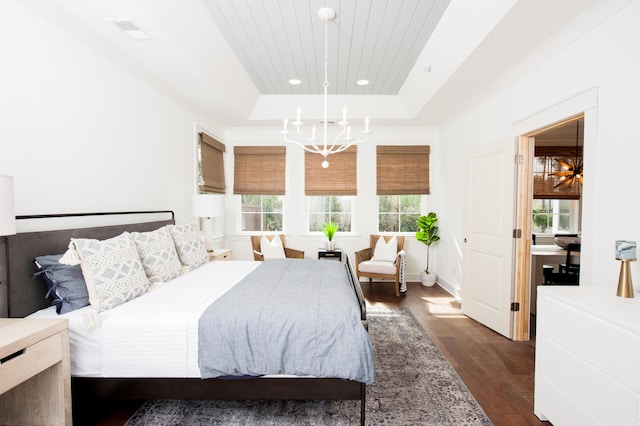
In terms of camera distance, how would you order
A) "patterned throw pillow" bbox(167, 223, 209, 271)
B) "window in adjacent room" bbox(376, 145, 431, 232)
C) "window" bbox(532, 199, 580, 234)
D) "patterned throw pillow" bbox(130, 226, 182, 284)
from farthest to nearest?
"window" bbox(532, 199, 580, 234) → "window in adjacent room" bbox(376, 145, 431, 232) → "patterned throw pillow" bbox(167, 223, 209, 271) → "patterned throw pillow" bbox(130, 226, 182, 284)

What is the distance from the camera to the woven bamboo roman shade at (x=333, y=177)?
531 cm

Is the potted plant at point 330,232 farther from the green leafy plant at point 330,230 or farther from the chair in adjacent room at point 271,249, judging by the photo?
the chair in adjacent room at point 271,249

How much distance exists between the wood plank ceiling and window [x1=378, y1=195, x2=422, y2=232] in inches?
80.1

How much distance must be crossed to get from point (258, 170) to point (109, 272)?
3.50 meters

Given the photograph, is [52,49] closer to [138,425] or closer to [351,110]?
[138,425]

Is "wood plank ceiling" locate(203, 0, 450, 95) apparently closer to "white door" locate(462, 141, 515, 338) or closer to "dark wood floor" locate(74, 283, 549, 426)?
"white door" locate(462, 141, 515, 338)

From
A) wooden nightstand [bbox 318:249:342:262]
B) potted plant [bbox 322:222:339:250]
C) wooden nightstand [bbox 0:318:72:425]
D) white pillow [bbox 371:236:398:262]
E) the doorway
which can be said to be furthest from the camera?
potted plant [bbox 322:222:339:250]

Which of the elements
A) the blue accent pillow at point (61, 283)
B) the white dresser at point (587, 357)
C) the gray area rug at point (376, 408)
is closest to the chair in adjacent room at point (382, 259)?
the gray area rug at point (376, 408)

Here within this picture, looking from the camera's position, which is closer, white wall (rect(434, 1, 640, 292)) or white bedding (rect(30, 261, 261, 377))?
white bedding (rect(30, 261, 261, 377))

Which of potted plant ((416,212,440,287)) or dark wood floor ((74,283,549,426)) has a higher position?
potted plant ((416,212,440,287))

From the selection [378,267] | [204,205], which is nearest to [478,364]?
[378,267]

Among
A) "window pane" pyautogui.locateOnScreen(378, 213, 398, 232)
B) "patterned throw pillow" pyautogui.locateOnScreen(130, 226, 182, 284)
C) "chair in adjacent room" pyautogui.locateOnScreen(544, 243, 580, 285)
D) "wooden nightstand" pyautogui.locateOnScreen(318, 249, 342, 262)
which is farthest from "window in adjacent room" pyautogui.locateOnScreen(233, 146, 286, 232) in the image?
"chair in adjacent room" pyautogui.locateOnScreen(544, 243, 580, 285)

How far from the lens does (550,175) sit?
5.54 m

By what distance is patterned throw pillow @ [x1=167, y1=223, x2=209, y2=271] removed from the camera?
9.84 ft
